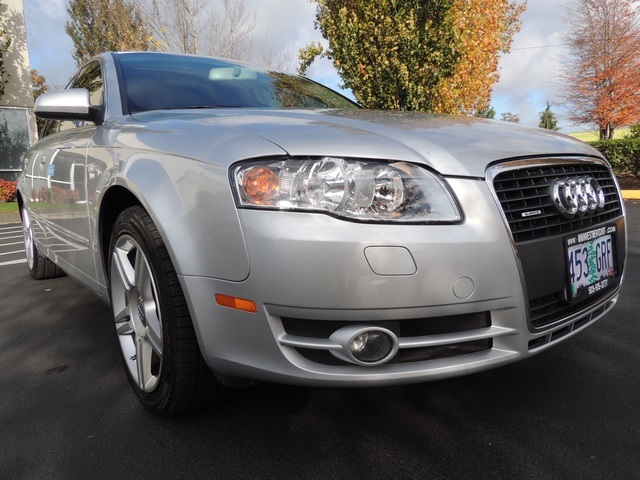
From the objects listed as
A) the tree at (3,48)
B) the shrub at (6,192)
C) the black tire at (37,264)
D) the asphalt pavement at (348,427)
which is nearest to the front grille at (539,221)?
the asphalt pavement at (348,427)

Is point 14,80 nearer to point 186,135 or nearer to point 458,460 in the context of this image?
point 186,135

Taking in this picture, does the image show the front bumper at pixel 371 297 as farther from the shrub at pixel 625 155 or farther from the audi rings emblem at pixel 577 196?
the shrub at pixel 625 155

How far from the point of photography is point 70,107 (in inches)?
95.0

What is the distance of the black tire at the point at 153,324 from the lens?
173cm

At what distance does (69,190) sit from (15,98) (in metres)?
14.1

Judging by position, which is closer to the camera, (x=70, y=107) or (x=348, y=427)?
(x=348, y=427)

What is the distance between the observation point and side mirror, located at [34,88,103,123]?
242 centimetres

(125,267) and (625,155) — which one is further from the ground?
(625,155)

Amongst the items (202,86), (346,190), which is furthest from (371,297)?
(202,86)

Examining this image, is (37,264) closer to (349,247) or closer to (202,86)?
(202,86)

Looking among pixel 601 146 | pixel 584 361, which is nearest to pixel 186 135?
pixel 584 361

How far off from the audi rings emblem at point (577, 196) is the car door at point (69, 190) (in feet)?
6.47

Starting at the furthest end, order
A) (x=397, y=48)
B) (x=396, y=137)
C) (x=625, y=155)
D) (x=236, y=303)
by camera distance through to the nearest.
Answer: (x=625, y=155) → (x=397, y=48) → (x=396, y=137) → (x=236, y=303)

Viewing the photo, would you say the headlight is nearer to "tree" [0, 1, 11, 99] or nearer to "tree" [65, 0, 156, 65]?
"tree" [65, 0, 156, 65]
